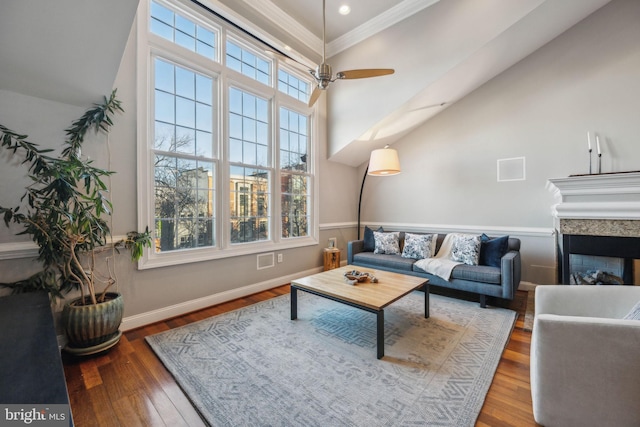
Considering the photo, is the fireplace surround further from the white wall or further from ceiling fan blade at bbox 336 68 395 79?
ceiling fan blade at bbox 336 68 395 79

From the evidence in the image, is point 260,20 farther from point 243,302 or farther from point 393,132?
point 243,302

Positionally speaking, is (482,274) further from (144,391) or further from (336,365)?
(144,391)

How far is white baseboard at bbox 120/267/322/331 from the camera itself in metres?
2.54

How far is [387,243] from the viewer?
4168 millimetres

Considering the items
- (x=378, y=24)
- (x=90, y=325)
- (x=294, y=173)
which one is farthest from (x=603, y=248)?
(x=90, y=325)

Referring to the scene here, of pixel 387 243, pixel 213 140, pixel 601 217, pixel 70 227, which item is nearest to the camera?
pixel 70 227

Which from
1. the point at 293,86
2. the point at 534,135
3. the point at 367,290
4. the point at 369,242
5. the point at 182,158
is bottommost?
the point at 367,290

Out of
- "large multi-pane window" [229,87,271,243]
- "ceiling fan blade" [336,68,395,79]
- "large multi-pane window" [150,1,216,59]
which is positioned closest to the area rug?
"large multi-pane window" [229,87,271,243]

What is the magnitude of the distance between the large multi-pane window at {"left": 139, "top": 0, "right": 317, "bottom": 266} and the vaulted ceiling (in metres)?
0.45

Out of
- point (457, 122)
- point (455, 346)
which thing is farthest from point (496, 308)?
Answer: point (457, 122)

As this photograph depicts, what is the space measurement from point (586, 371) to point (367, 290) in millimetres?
1458

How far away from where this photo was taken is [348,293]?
7.76 ft

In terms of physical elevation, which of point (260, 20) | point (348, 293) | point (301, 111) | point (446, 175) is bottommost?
point (348, 293)

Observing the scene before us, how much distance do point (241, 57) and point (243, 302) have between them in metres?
3.21
